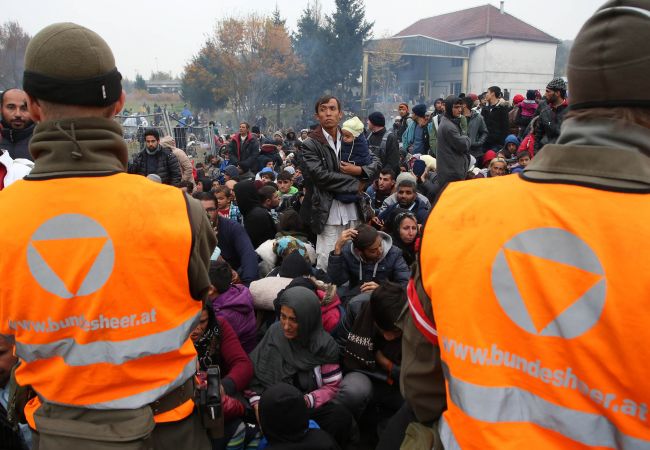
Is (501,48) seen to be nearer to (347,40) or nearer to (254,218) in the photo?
(347,40)

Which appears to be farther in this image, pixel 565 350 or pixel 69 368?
pixel 69 368

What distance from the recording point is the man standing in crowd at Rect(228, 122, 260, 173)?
10.8m

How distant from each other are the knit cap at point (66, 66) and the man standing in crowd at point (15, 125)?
304 cm

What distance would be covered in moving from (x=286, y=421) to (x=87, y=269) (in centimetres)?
175

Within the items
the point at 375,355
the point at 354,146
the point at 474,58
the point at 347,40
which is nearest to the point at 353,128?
the point at 354,146

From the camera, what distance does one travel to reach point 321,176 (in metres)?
4.61

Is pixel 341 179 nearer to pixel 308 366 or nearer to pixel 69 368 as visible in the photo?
pixel 308 366

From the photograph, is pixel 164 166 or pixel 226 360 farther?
pixel 164 166

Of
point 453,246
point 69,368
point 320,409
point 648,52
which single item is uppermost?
point 648,52

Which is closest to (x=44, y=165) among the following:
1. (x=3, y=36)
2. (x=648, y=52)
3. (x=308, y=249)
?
(x=648, y=52)

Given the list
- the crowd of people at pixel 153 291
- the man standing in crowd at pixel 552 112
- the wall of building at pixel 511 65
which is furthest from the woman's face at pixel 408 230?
the wall of building at pixel 511 65

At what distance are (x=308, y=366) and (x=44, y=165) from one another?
2.37 metres

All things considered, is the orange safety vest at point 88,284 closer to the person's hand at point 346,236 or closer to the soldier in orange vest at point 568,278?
the soldier in orange vest at point 568,278

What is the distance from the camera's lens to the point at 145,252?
1561 millimetres
